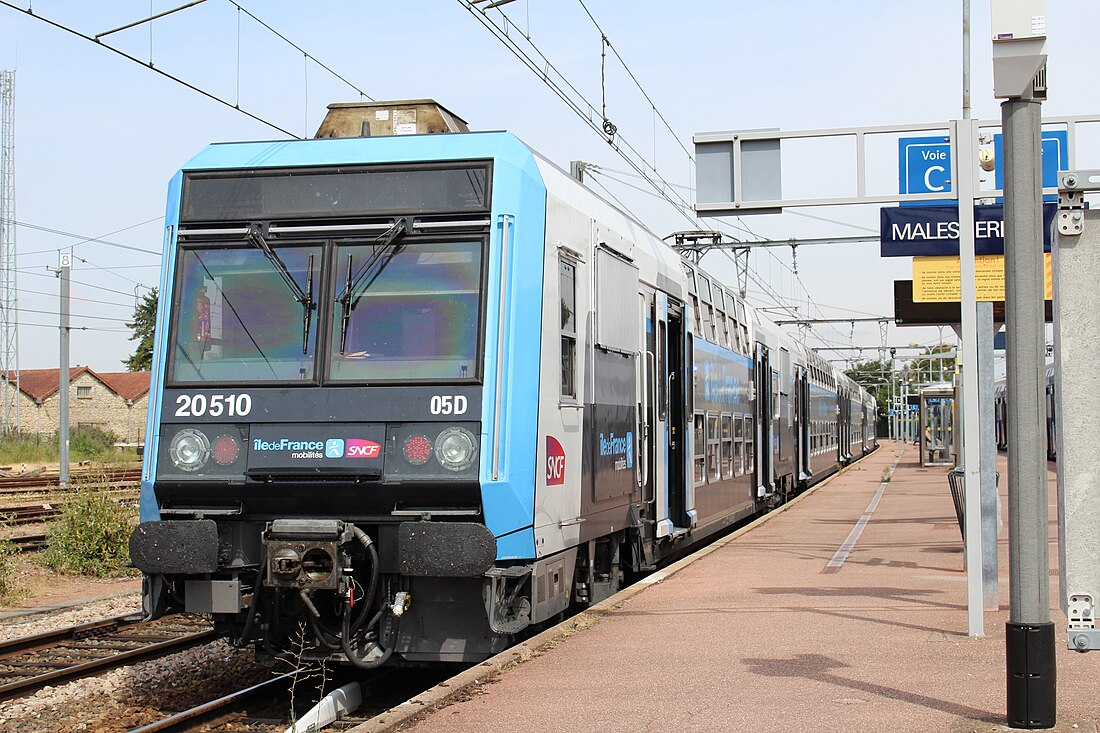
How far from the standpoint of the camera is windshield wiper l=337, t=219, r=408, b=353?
8.03 m

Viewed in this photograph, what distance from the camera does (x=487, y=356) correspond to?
774 centimetres

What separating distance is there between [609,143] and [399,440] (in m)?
11.0

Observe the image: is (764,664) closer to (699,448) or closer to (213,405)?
(213,405)

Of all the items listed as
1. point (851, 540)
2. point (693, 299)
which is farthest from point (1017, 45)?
point (851, 540)

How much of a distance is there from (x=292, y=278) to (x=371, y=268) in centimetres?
54

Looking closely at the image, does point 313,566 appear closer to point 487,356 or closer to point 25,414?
point 487,356

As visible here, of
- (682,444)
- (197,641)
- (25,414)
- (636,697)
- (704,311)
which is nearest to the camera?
(636,697)

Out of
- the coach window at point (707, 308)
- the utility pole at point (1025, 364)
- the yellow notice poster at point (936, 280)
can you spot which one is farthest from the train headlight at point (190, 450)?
the coach window at point (707, 308)

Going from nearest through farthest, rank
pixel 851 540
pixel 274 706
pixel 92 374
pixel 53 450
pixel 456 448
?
1. pixel 456 448
2. pixel 274 706
3. pixel 851 540
4. pixel 53 450
5. pixel 92 374

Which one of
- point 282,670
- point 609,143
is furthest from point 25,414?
point 282,670

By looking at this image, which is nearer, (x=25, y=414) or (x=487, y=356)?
(x=487, y=356)

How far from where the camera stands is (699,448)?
14094 millimetres

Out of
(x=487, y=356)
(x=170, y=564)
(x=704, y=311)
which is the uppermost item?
(x=704, y=311)

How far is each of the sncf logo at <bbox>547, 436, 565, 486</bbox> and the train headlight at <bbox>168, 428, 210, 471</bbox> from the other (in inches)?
86.2
